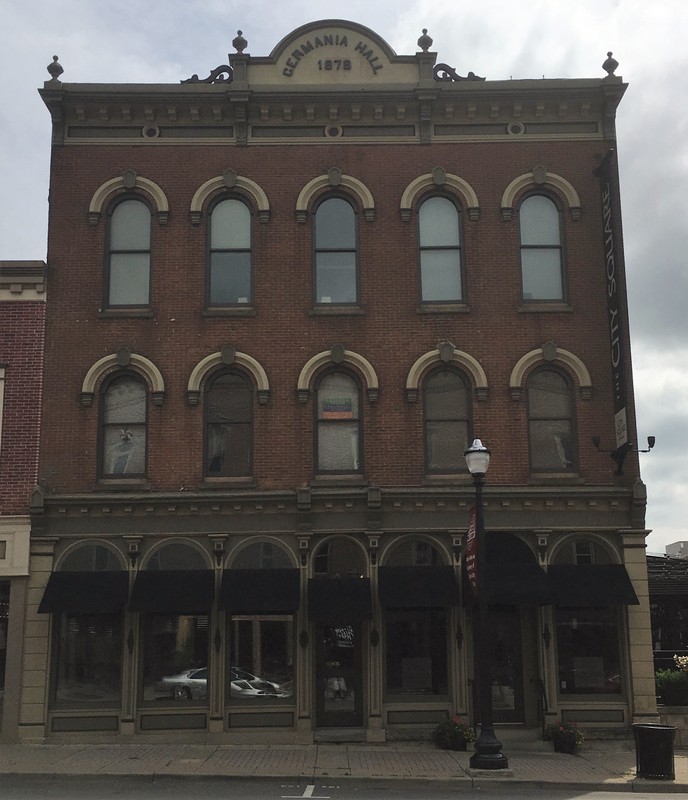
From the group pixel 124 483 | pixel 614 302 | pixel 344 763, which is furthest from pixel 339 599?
pixel 614 302

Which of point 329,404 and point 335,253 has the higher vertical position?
point 335,253

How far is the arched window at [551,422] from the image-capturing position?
62.8 ft

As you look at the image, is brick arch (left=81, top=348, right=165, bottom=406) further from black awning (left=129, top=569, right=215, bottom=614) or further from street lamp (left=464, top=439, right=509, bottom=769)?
street lamp (left=464, top=439, right=509, bottom=769)

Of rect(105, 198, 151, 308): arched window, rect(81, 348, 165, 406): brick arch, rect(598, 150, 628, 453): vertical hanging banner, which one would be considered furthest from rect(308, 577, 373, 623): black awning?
rect(105, 198, 151, 308): arched window

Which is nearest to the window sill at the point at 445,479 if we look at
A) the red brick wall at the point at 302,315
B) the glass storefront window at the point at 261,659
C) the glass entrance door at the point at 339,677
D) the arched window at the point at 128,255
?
the red brick wall at the point at 302,315

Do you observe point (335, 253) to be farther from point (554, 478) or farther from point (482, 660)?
point (482, 660)

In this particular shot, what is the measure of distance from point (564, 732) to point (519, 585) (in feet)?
8.82

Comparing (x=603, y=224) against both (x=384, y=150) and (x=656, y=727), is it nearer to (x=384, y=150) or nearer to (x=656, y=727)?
(x=384, y=150)

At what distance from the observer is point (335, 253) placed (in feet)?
65.3

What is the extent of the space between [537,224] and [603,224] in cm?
134

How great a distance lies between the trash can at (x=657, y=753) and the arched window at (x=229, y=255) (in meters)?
10.9

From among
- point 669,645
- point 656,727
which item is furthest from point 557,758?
point 669,645

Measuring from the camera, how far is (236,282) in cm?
1980

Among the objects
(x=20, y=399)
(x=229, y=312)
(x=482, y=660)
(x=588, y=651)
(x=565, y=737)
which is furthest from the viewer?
(x=229, y=312)
